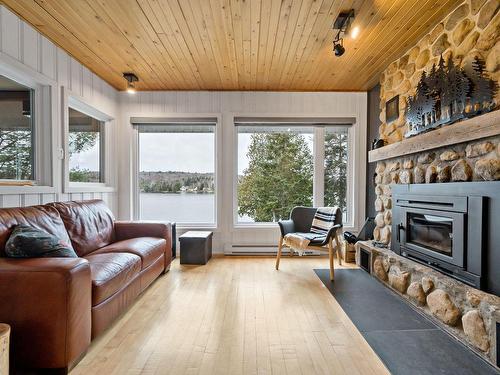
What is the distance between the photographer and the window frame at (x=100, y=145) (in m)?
3.05

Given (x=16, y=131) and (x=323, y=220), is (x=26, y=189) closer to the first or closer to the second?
(x=16, y=131)

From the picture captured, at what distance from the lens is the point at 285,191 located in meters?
4.37

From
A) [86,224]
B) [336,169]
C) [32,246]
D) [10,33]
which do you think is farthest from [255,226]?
[10,33]

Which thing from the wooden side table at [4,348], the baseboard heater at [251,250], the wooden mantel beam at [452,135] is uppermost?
the wooden mantel beam at [452,135]

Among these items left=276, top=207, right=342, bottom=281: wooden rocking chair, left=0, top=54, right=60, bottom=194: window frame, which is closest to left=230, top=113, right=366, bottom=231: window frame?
left=276, top=207, right=342, bottom=281: wooden rocking chair

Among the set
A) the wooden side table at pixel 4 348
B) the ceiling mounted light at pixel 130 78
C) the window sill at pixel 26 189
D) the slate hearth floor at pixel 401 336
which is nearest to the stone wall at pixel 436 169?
the slate hearth floor at pixel 401 336

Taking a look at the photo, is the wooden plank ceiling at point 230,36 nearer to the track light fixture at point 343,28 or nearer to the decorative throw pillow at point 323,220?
the track light fixture at point 343,28

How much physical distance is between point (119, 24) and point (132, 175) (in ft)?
7.65

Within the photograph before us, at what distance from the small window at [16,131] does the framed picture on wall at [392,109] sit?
3.86m

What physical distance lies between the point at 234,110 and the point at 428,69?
8.18 ft

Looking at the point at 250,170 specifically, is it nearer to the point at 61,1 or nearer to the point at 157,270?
the point at 157,270

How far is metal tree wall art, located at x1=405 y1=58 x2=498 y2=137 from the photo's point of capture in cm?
196

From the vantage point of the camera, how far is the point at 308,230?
381 centimetres

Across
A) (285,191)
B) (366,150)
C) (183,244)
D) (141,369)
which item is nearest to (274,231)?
(285,191)
